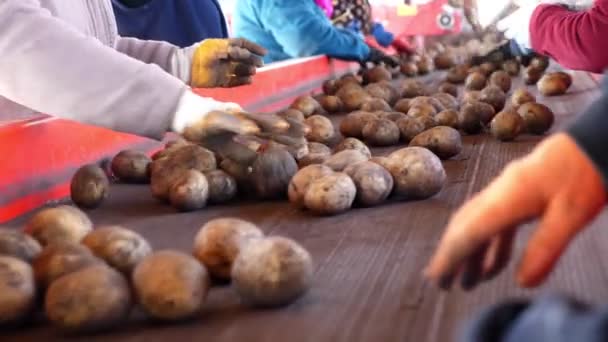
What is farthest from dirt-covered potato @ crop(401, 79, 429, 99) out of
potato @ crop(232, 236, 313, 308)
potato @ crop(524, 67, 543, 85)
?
potato @ crop(232, 236, 313, 308)

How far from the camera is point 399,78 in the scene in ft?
13.6

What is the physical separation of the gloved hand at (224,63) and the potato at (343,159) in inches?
26.0

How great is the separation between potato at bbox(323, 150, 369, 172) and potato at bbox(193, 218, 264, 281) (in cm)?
47

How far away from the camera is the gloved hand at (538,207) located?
26.1 inches

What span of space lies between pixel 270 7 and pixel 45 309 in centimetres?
314

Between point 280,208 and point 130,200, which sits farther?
point 130,200

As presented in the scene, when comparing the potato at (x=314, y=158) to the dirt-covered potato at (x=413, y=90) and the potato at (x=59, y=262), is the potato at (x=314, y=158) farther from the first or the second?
the dirt-covered potato at (x=413, y=90)

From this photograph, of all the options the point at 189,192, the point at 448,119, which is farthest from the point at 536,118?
the point at 189,192

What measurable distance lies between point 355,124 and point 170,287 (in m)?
1.24

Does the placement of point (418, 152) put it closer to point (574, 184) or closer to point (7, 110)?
point (574, 184)

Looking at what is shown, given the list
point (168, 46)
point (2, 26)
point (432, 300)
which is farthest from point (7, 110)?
point (432, 300)

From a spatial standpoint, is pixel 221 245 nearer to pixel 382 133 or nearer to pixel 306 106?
pixel 382 133

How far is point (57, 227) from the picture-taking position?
1172 mm

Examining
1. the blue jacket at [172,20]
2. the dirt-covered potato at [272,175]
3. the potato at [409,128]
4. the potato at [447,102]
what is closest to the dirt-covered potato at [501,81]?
the potato at [447,102]
